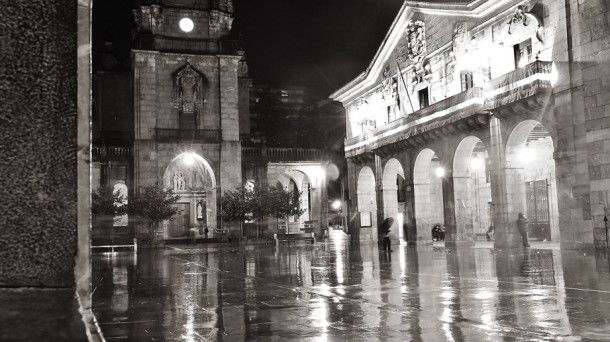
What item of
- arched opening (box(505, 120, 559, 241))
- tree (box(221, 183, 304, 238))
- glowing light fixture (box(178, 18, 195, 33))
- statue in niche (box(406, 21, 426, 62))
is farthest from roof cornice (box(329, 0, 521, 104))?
glowing light fixture (box(178, 18, 195, 33))

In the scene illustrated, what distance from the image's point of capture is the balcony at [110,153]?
45.2 meters

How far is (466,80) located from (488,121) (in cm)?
339

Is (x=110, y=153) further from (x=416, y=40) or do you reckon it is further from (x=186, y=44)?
(x=416, y=40)

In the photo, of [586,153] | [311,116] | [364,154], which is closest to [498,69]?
[586,153]

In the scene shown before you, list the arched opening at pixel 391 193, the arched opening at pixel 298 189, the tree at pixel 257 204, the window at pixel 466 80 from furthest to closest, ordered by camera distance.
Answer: the arched opening at pixel 298 189 → the tree at pixel 257 204 → the arched opening at pixel 391 193 → the window at pixel 466 80

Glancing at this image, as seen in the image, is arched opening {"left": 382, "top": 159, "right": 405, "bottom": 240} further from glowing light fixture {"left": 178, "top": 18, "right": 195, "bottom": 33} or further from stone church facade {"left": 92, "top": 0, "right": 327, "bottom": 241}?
Answer: glowing light fixture {"left": 178, "top": 18, "right": 195, "bottom": 33}

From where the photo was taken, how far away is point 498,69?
25.8 metres

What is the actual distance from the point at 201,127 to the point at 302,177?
1549 centimetres

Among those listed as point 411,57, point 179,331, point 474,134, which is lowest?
point 179,331

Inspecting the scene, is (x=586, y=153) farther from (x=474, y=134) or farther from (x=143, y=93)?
(x=143, y=93)

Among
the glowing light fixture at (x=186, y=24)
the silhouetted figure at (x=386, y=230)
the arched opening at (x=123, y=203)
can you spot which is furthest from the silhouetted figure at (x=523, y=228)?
the glowing light fixture at (x=186, y=24)

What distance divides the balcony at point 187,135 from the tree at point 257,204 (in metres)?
4.99

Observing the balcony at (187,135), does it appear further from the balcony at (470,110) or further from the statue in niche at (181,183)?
the balcony at (470,110)

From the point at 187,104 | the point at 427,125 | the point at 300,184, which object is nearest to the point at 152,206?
the point at 187,104
